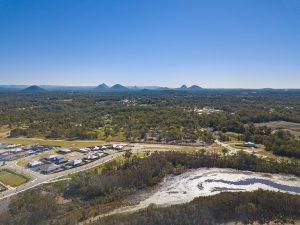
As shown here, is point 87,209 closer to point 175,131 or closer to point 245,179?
point 245,179

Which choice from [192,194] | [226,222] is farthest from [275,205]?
[192,194]

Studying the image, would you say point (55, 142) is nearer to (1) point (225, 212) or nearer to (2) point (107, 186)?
(2) point (107, 186)

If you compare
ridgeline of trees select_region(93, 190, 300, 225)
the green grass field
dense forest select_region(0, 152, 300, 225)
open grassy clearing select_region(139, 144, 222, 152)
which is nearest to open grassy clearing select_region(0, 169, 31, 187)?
dense forest select_region(0, 152, 300, 225)

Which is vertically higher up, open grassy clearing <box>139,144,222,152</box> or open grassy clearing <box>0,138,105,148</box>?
open grassy clearing <box>139,144,222,152</box>

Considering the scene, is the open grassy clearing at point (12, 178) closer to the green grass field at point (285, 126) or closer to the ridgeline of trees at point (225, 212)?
the ridgeline of trees at point (225, 212)

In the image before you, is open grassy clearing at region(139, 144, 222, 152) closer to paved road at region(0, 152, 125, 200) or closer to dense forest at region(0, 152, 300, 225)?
dense forest at region(0, 152, 300, 225)

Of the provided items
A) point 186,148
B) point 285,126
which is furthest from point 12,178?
point 285,126
